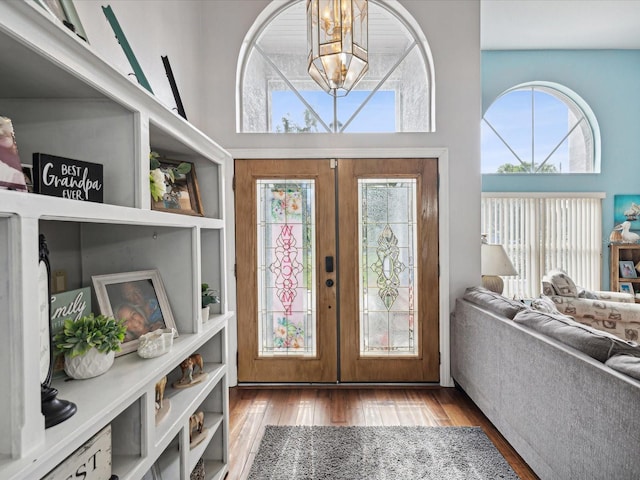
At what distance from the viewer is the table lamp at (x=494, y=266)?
10.8 feet

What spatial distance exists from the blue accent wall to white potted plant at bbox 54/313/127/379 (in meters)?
4.90

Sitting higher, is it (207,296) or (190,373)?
(207,296)

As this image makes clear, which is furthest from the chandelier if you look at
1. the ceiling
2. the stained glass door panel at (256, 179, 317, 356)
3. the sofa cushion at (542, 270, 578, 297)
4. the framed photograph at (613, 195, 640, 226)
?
the framed photograph at (613, 195, 640, 226)

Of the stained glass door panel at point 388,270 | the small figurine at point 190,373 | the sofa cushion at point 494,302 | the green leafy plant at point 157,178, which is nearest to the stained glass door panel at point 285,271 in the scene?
the stained glass door panel at point 388,270

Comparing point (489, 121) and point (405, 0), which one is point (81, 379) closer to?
point (405, 0)

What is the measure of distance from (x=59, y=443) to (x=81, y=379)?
384 mm

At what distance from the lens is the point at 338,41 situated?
6.31ft

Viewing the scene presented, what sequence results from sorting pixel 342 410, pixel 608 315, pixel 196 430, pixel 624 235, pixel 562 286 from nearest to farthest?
pixel 196 430, pixel 342 410, pixel 608 315, pixel 562 286, pixel 624 235

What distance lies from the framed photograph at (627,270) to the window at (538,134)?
129cm

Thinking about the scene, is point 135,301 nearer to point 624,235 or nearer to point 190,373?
point 190,373

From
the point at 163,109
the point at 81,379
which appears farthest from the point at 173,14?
the point at 81,379

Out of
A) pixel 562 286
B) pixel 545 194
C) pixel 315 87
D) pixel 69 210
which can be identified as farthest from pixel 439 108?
pixel 69 210

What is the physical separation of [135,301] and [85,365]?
410 millimetres

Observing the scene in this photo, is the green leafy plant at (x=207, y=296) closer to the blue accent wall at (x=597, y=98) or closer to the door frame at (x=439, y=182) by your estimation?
the door frame at (x=439, y=182)
